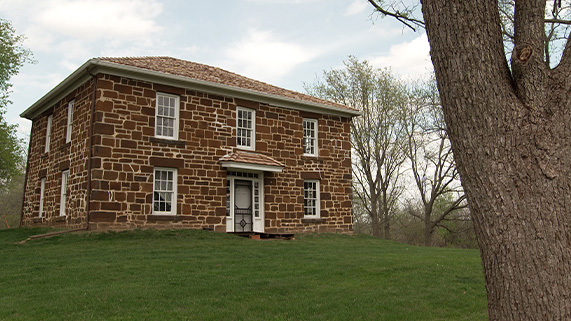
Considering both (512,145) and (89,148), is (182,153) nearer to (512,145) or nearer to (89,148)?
(89,148)

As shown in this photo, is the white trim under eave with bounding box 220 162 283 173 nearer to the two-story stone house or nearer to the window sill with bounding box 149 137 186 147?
the two-story stone house

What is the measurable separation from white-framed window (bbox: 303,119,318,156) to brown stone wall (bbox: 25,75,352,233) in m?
0.22

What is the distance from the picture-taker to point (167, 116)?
1556cm

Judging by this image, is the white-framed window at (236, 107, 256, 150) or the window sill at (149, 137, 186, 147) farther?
the white-framed window at (236, 107, 256, 150)

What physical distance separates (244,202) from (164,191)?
2.97 m

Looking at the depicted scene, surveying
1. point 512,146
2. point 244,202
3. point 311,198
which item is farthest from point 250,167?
point 512,146

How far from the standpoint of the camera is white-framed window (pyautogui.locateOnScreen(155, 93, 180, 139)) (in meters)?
15.4

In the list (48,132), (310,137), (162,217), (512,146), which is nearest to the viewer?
(512,146)

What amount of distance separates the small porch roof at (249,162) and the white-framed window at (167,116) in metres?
1.86

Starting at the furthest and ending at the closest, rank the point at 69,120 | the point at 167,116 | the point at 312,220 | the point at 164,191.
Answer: the point at 312,220 → the point at 69,120 → the point at 167,116 → the point at 164,191

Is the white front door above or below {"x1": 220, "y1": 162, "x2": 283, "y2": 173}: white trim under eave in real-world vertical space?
below

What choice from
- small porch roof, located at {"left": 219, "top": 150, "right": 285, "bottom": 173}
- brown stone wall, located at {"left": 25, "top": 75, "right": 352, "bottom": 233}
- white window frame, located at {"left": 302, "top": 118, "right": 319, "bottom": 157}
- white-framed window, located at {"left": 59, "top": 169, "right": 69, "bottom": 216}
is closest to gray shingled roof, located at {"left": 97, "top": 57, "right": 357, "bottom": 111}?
brown stone wall, located at {"left": 25, "top": 75, "right": 352, "bottom": 233}

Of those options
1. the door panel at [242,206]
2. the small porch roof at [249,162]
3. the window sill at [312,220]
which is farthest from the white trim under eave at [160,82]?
the window sill at [312,220]

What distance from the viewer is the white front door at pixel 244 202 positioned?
16547mm
